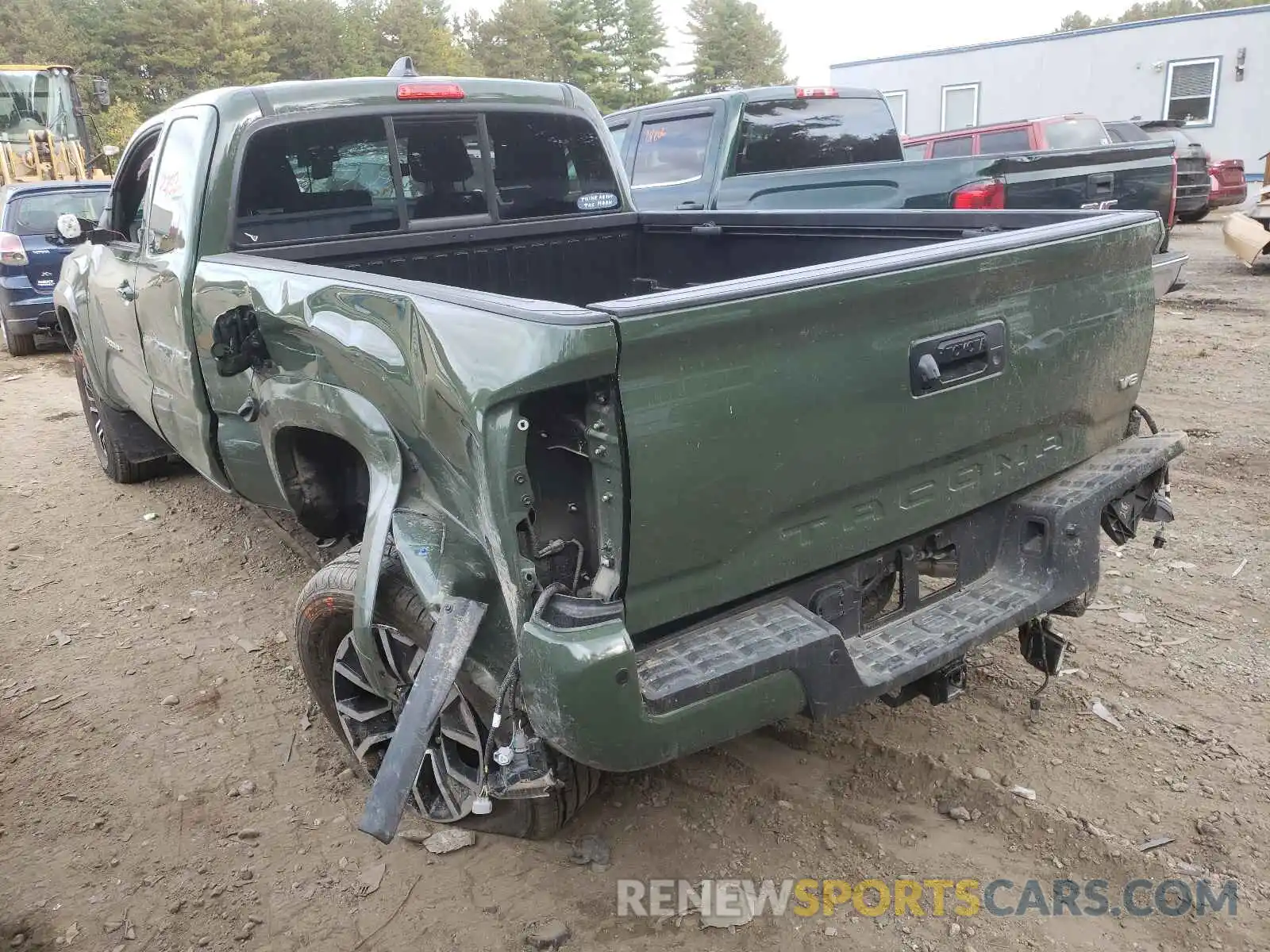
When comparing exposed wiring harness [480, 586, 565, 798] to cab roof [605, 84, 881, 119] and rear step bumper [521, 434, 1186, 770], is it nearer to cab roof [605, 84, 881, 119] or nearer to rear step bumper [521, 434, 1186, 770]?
rear step bumper [521, 434, 1186, 770]

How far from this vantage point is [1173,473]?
5.10m

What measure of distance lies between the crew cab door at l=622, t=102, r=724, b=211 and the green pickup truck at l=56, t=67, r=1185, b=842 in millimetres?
3480

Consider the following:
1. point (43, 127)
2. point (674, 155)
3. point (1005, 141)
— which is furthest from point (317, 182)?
point (43, 127)

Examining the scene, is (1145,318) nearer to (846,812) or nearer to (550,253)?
(846,812)

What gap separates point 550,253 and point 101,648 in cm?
253

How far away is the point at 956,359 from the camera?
94.2 inches

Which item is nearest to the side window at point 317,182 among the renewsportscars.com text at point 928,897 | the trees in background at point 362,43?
the renewsportscars.com text at point 928,897

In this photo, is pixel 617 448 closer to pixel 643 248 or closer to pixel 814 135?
pixel 643 248

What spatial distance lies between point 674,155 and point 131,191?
4.12 metres

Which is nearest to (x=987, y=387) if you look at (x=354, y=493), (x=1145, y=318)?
(x=1145, y=318)

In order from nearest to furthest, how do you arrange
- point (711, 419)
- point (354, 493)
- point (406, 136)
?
point (711, 419) → point (354, 493) → point (406, 136)

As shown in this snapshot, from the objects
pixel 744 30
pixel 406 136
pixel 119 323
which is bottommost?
pixel 119 323

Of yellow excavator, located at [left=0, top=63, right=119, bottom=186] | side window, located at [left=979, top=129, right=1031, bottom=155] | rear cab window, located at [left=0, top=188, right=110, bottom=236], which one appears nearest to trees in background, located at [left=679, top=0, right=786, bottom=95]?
yellow excavator, located at [left=0, top=63, right=119, bottom=186]

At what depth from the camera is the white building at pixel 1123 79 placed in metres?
19.0
